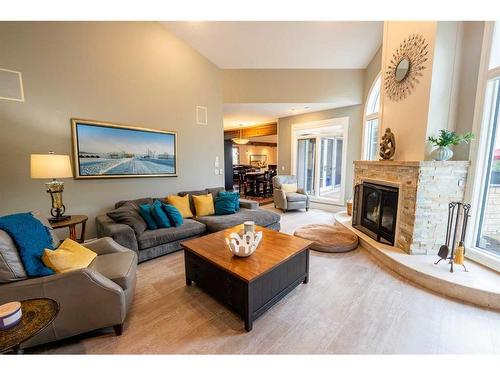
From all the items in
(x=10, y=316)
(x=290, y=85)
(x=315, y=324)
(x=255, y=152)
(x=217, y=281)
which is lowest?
(x=315, y=324)

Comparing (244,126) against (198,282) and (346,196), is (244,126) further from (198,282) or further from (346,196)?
(198,282)

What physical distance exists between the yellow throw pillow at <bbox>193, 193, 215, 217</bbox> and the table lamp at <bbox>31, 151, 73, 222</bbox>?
5.90ft

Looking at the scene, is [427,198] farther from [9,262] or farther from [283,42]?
[9,262]

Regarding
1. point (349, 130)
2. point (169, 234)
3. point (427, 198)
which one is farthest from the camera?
point (349, 130)

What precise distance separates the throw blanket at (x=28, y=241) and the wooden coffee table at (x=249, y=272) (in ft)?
3.62

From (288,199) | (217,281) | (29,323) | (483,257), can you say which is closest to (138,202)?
(217,281)

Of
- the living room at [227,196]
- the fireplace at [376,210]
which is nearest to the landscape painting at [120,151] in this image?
the living room at [227,196]

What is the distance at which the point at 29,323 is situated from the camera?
42.3 inches

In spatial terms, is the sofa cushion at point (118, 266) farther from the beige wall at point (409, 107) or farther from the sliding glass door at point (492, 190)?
the sliding glass door at point (492, 190)

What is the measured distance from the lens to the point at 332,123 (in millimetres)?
5461

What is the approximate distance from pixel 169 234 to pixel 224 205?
3.95 feet

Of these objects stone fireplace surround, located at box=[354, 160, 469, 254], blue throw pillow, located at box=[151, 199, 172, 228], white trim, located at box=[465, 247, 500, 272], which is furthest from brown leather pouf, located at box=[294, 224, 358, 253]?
blue throw pillow, located at box=[151, 199, 172, 228]

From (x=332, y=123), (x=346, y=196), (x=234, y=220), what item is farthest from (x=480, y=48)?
(x=234, y=220)
